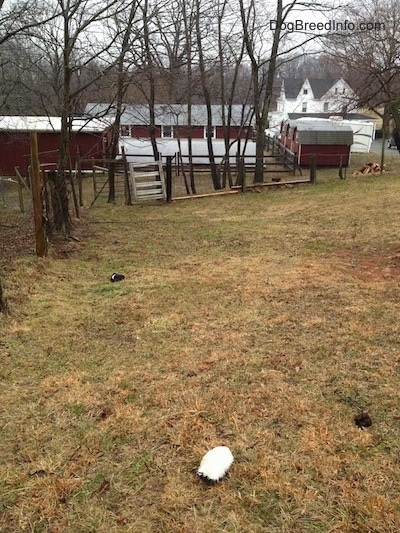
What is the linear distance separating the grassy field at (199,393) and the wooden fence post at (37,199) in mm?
239

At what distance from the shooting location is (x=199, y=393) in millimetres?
3102

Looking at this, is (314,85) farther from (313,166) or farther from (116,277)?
(116,277)

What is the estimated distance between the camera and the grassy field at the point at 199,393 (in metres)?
2.15

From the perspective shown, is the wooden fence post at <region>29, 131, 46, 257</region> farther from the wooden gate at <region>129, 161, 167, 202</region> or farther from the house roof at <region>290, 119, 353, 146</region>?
the house roof at <region>290, 119, 353, 146</region>

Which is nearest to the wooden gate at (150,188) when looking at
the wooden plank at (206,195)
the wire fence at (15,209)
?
the wooden plank at (206,195)

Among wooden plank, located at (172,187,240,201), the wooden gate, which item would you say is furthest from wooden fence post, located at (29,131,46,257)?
wooden plank, located at (172,187,240,201)

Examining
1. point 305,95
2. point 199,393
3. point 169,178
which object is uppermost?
point 305,95

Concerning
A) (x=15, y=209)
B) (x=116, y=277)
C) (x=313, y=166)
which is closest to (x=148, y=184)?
(x=15, y=209)

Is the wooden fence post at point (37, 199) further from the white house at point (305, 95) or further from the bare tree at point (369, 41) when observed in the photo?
the white house at point (305, 95)

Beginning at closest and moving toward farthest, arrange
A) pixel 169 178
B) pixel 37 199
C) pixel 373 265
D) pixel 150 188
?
pixel 37 199, pixel 373 265, pixel 169 178, pixel 150 188

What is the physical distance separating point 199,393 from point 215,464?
2.51 feet

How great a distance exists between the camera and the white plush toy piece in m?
2.30

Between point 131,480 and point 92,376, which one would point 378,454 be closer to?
point 131,480

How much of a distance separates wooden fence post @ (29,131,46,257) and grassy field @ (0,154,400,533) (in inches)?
9.4
